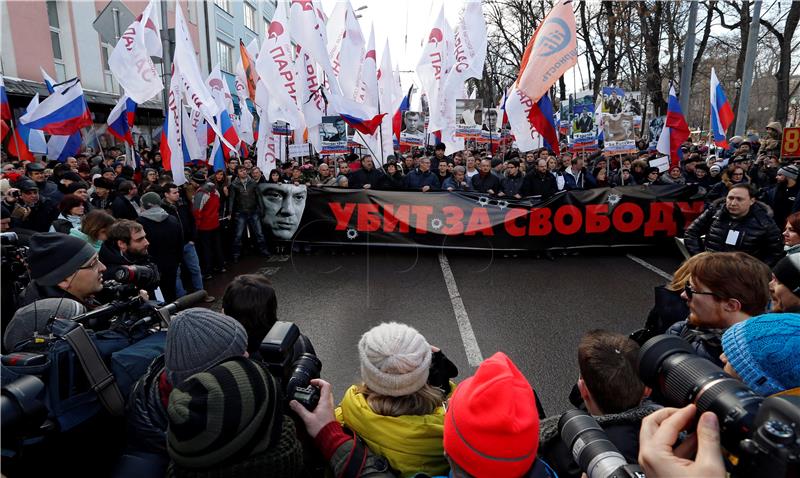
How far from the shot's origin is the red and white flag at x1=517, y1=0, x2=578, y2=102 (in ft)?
26.8

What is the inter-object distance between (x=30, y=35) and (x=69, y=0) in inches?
110

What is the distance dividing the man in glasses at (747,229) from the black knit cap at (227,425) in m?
5.10

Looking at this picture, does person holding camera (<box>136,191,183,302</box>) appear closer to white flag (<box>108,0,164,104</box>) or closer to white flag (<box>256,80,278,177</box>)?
white flag (<box>108,0,164,104</box>)

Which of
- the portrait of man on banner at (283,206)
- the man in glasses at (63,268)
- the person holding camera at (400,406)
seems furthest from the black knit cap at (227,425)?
the portrait of man on banner at (283,206)

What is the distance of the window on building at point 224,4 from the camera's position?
3150 cm

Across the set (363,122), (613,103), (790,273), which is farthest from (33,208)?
(613,103)

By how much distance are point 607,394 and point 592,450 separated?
563 mm

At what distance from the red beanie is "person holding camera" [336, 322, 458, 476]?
261mm

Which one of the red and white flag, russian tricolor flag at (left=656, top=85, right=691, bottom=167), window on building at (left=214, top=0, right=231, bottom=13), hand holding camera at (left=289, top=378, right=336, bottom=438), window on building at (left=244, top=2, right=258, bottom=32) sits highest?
window on building at (left=244, top=2, right=258, bottom=32)

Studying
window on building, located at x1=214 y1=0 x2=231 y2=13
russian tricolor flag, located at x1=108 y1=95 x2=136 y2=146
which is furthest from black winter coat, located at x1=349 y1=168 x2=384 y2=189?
window on building, located at x1=214 y1=0 x2=231 y2=13

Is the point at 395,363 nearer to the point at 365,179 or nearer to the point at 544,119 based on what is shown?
the point at 544,119

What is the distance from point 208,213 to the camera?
747cm

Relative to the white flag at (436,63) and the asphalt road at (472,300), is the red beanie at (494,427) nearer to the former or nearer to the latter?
the asphalt road at (472,300)

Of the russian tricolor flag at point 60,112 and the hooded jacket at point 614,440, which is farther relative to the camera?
the russian tricolor flag at point 60,112
